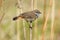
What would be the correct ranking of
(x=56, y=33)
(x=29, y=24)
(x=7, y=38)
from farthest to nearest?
1. (x=56, y=33)
2. (x=7, y=38)
3. (x=29, y=24)

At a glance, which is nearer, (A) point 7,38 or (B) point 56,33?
(A) point 7,38

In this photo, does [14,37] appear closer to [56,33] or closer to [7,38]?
[7,38]

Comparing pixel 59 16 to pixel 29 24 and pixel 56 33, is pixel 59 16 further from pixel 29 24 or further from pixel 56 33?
pixel 29 24

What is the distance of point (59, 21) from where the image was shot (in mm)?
2434

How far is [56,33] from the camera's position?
2303 millimetres

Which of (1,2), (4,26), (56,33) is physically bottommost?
(56,33)

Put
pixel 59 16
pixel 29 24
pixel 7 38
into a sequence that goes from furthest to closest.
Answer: pixel 59 16 < pixel 7 38 < pixel 29 24

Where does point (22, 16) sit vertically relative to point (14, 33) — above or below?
above

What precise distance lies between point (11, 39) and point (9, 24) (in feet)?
0.39

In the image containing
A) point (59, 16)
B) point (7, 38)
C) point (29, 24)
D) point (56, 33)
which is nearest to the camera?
point (29, 24)

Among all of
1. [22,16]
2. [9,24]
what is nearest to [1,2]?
[22,16]

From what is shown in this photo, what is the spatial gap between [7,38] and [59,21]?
2.24ft

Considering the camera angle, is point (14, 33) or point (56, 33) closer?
point (14, 33)

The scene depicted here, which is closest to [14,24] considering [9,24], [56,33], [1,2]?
[9,24]
